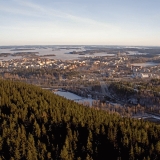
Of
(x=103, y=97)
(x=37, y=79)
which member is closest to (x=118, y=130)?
(x=103, y=97)

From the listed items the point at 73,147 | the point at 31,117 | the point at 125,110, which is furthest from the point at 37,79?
the point at 73,147

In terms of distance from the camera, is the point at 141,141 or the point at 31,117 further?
the point at 31,117

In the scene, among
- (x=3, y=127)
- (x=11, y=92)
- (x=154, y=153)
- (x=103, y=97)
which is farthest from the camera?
(x=103, y=97)

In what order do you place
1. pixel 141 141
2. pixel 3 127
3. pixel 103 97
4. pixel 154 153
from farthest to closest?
1. pixel 103 97
2. pixel 3 127
3. pixel 141 141
4. pixel 154 153

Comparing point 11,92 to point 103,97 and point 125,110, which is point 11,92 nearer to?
point 125,110

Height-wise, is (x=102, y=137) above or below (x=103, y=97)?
above

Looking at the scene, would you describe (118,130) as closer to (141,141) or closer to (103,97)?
(141,141)
